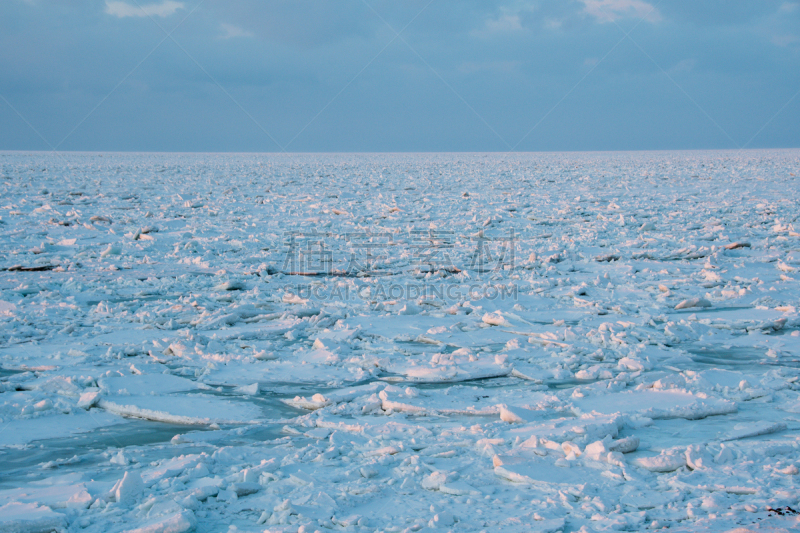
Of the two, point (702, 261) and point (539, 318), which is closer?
point (539, 318)

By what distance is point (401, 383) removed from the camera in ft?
10.5

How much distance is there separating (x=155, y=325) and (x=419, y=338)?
5.57ft

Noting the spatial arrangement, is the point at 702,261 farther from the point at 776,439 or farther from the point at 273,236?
the point at 273,236

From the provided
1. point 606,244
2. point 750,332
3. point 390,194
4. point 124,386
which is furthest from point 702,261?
point 390,194

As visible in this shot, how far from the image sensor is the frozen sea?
1980 millimetres

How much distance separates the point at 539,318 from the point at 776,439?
6.68 feet

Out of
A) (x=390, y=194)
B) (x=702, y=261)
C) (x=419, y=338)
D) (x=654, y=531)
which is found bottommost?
(x=654, y=531)

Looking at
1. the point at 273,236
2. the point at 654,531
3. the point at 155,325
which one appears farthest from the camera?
the point at 273,236

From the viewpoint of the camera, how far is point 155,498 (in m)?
1.97

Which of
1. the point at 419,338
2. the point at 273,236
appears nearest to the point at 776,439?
the point at 419,338

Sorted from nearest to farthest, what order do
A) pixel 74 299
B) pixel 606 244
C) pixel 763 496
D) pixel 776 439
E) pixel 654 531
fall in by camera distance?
pixel 654 531 < pixel 763 496 < pixel 776 439 < pixel 74 299 < pixel 606 244

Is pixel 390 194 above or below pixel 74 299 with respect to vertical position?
above

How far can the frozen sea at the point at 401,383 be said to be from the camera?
1980mm

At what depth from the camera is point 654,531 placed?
5.90 ft
